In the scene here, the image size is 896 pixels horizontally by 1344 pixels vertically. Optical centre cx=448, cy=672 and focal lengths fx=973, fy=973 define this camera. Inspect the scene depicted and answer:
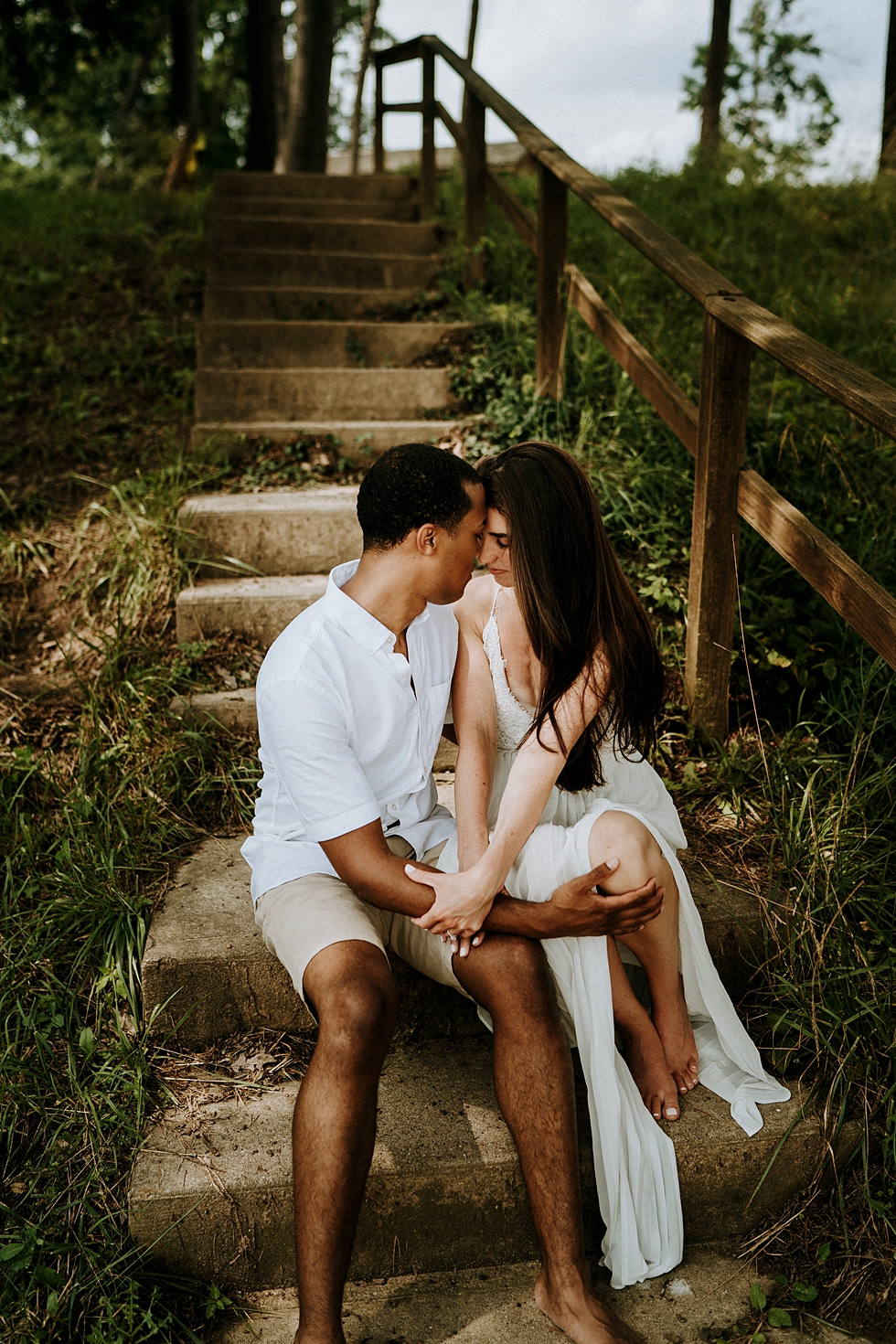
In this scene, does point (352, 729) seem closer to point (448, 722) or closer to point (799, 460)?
point (448, 722)

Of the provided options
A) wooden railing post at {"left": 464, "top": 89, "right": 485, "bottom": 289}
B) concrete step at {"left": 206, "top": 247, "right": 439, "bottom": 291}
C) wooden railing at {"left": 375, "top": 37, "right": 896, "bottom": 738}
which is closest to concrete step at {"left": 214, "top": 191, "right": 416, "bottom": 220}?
concrete step at {"left": 206, "top": 247, "right": 439, "bottom": 291}

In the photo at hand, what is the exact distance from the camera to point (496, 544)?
2.05 metres

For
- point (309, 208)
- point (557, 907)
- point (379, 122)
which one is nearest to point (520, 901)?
point (557, 907)

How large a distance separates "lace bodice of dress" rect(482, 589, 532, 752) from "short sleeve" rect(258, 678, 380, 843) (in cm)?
44

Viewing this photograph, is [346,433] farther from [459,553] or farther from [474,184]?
[459,553]

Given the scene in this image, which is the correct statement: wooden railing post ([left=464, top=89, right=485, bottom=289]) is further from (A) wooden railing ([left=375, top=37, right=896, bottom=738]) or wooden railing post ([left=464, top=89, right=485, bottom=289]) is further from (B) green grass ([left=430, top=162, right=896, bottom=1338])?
(A) wooden railing ([left=375, top=37, right=896, bottom=738])

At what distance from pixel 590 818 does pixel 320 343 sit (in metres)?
3.38

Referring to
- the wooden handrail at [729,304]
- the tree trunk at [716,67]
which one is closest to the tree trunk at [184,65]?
the tree trunk at [716,67]

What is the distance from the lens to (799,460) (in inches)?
136

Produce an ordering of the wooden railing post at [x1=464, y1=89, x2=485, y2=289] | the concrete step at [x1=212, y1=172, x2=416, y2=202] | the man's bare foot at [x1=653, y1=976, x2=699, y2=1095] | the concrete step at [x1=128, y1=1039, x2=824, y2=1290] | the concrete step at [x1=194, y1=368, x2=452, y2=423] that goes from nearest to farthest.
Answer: the concrete step at [x1=128, y1=1039, x2=824, y2=1290] < the man's bare foot at [x1=653, y1=976, x2=699, y2=1095] < the concrete step at [x1=194, y1=368, x2=452, y2=423] < the wooden railing post at [x1=464, y1=89, x2=485, y2=289] < the concrete step at [x1=212, y1=172, x2=416, y2=202]

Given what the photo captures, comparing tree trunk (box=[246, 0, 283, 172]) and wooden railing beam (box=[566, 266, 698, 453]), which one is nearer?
wooden railing beam (box=[566, 266, 698, 453])

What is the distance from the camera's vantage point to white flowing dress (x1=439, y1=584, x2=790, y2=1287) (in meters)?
1.79

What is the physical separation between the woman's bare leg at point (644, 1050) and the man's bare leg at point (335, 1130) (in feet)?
1.62

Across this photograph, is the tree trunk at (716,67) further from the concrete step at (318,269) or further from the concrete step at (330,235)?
the concrete step at (318,269)
